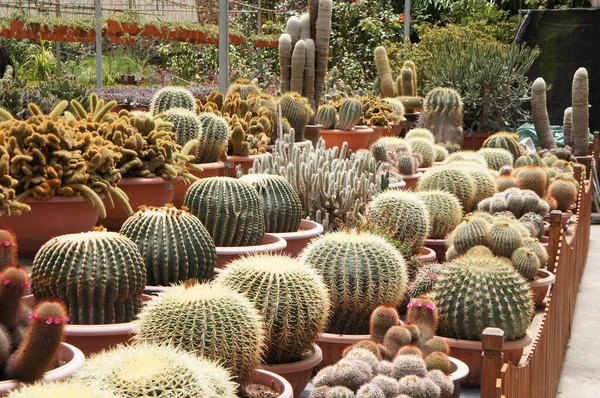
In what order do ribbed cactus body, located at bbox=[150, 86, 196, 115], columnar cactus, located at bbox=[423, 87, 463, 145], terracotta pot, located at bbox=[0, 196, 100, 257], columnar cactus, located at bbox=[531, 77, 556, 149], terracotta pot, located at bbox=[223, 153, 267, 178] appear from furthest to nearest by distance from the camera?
columnar cactus, located at bbox=[531, 77, 556, 149] < columnar cactus, located at bbox=[423, 87, 463, 145] < ribbed cactus body, located at bbox=[150, 86, 196, 115] < terracotta pot, located at bbox=[223, 153, 267, 178] < terracotta pot, located at bbox=[0, 196, 100, 257]

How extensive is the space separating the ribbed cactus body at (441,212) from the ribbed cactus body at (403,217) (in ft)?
1.33

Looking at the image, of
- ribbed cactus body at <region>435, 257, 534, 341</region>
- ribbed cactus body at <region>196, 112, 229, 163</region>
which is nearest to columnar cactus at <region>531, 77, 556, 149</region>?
ribbed cactus body at <region>196, 112, 229, 163</region>

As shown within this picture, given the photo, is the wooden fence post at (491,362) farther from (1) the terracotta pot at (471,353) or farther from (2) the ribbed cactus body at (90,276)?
(2) the ribbed cactus body at (90,276)

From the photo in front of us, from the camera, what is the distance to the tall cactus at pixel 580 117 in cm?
1060

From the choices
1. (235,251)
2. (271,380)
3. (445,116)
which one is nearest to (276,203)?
(235,251)

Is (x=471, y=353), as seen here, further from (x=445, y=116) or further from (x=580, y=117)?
(x=580, y=117)

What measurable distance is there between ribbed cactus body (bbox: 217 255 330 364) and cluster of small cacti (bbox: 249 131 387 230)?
1986 millimetres

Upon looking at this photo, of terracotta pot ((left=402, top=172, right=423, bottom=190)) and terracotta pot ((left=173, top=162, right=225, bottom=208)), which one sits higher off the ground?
terracotta pot ((left=173, top=162, right=225, bottom=208))

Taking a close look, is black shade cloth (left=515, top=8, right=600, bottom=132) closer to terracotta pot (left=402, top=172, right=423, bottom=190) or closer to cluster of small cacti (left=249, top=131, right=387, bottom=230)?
→ terracotta pot (left=402, top=172, right=423, bottom=190)

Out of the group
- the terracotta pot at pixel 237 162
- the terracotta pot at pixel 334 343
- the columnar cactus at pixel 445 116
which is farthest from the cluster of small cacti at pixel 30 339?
the columnar cactus at pixel 445 116

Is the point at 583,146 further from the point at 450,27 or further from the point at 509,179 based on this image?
the point at 450,27

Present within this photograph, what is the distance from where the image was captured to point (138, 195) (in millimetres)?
4910

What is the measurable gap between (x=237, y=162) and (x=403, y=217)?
1.43 metres

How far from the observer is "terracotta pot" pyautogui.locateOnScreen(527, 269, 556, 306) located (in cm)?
498
